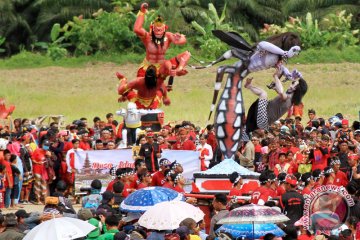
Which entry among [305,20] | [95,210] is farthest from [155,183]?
[305,20]

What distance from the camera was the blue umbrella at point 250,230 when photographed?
16.2m

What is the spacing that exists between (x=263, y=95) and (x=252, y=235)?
34.0 ft

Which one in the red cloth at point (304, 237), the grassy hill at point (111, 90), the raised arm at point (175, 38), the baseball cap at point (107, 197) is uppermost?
the raised arm at point (175, 38)

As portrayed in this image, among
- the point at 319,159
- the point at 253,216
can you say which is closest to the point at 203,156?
the point at 319,159

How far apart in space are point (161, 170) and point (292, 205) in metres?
3.78

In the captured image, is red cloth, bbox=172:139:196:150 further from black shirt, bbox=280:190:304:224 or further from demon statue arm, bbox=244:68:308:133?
black shirt, bbox=280:190:304:224

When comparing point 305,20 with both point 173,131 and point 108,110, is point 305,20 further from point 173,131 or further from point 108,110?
point 173,131

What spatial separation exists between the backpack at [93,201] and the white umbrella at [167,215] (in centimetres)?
264

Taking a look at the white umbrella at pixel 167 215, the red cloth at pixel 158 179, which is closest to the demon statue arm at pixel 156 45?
the red cloth at pixel 158 179

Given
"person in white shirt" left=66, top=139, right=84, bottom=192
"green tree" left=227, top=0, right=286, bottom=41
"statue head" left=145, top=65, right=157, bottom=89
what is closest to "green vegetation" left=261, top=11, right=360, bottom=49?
"green tree" left=227, top=0, right=286, bottom=41

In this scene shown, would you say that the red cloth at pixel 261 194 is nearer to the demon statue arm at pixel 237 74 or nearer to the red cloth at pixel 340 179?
the red cloth at pixel 340 179

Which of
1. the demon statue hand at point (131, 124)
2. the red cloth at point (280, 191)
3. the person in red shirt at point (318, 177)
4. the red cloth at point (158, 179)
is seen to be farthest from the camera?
Answer: the demon statue hand at point (131, 124)

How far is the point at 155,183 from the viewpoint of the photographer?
21.7 metres

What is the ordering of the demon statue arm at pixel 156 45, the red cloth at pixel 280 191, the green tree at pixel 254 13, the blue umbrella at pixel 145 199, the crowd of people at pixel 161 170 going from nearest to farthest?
the crowd of people at pixel 161 170
the blue umbrella at pixel 145 199
the red cloth at pixel 280 191
the demon statue arm at pixel 156 45
the green tree at pixel 254 13
